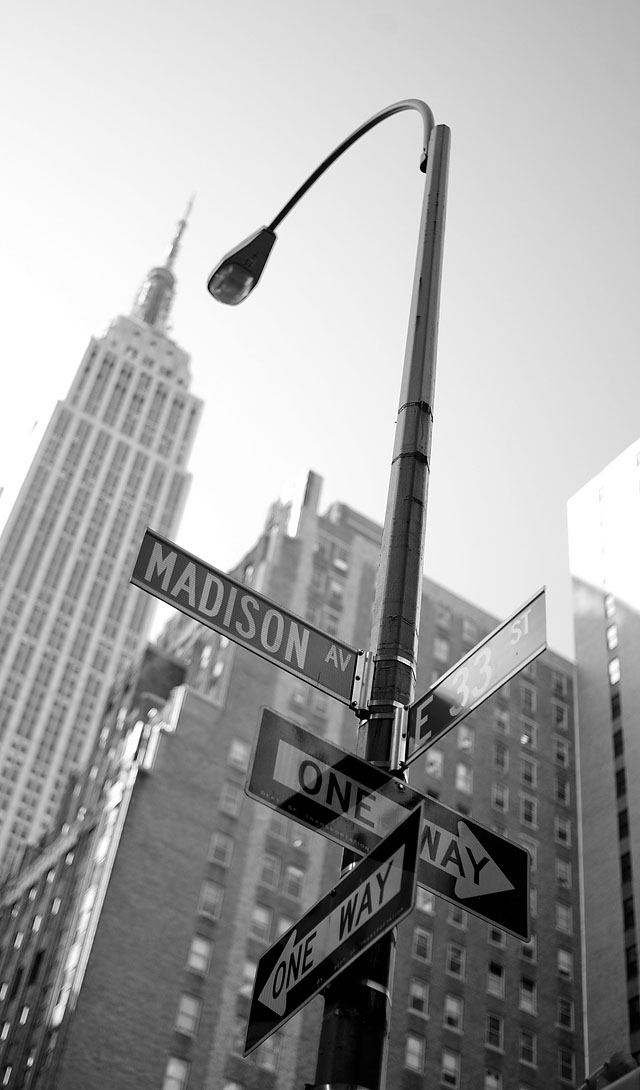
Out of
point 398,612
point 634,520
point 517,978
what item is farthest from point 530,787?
point 398,612

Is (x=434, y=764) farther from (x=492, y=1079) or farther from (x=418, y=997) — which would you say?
(x=492, y=1079)

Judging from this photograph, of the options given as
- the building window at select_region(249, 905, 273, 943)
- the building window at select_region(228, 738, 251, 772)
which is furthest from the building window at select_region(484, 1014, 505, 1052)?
the building window at select_region(228, 738, 251, 772)

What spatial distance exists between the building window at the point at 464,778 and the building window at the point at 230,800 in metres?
16.5

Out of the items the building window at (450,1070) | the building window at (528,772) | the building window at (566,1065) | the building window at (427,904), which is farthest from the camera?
the building window at (528,772)

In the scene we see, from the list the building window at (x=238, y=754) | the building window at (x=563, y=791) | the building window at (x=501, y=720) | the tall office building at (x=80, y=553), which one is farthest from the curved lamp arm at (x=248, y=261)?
the tall office building at (x=80, y=553)

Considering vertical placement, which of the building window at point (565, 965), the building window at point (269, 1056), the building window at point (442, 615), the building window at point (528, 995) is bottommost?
the building window at point (269, 1056)

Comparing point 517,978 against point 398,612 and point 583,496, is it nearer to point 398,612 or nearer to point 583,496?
point 583,496

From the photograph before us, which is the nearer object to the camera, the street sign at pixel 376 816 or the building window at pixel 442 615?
the street sign at pixel 376 816

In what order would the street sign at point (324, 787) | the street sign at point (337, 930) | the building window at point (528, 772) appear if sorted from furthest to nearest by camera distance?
the building window at point (528, 772)
the street sign at point (324, 787)
the street sign at point (337, 930)

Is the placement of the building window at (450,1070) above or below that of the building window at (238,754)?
below

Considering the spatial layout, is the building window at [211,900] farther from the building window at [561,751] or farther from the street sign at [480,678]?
the street sign at [480,678]

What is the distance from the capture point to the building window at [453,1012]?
221ft

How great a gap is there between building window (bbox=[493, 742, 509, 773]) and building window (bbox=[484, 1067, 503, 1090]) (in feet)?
69.1

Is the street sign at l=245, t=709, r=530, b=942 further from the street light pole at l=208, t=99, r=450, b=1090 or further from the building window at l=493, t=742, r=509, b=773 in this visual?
the building window at l=493, t=742, r=509, b=773
